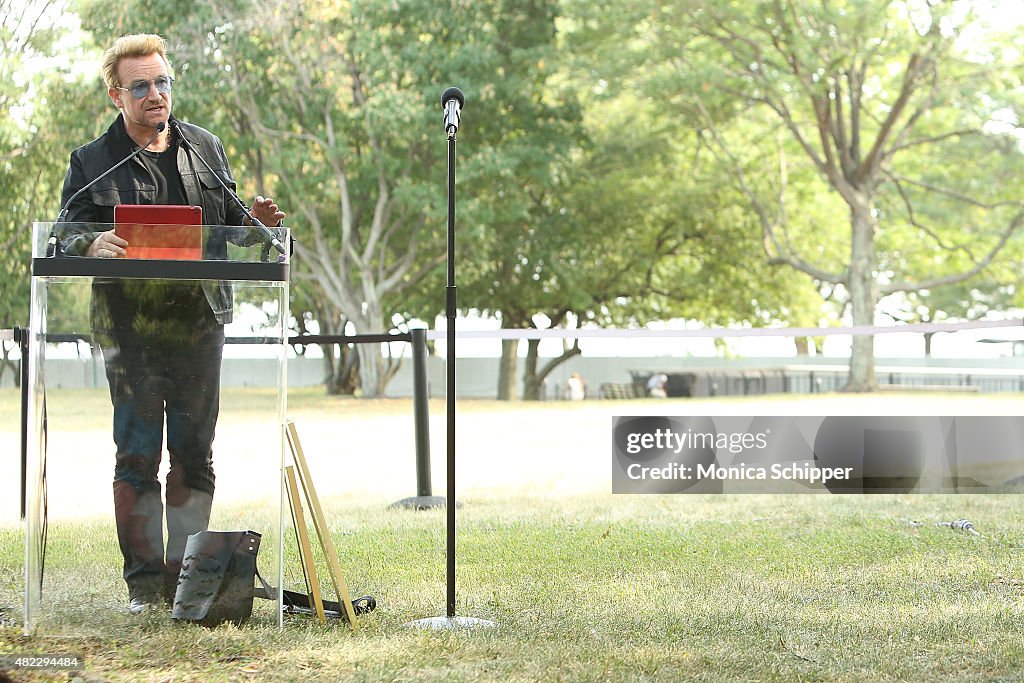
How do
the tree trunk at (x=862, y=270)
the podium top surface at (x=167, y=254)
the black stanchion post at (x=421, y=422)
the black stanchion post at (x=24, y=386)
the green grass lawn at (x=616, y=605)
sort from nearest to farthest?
the green grass lawn at (x=616, y=605), the podium top surface at (x=167, y=254), the black stanchion post at (x=24, y=386), the black stanchion post at (x=421, y=422), the tree trunk at (x=862, y=270)

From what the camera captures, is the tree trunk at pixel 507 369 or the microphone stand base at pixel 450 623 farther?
the tree trunk at pixel 507 369

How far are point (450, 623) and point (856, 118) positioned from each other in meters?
18.8

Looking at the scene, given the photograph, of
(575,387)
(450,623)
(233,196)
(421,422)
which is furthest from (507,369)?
(450,623)

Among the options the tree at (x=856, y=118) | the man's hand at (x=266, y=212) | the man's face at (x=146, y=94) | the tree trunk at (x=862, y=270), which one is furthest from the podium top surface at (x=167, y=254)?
the tree trunk at (x=862, y=270)

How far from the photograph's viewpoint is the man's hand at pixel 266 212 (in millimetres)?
3576

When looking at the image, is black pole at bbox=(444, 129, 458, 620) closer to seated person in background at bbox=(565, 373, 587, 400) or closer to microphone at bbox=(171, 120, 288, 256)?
microphone at bbox=(171, 120, 288, 256)

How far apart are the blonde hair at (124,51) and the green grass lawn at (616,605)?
100 centimetres

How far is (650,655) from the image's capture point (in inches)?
123

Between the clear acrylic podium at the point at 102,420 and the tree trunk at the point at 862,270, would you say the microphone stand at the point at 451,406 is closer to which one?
the clear acrylic podium at the point at 102,420

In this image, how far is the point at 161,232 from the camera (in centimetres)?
320

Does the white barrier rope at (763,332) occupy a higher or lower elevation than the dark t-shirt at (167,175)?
lower

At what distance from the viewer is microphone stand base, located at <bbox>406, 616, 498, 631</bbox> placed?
11.1ft

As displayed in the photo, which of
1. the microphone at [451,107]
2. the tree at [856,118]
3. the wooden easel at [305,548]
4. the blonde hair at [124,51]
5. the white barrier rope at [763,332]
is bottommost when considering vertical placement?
the wooden easel at [305,548]

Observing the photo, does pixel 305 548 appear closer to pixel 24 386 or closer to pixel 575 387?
pixel 24 386
